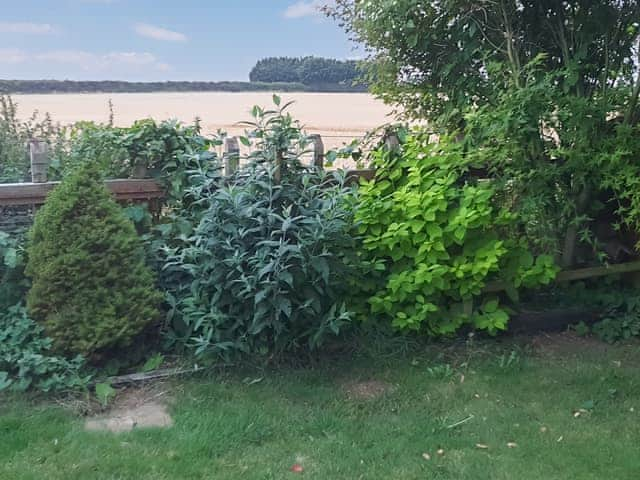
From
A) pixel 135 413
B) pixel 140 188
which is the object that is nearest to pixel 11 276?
pixel 140 188

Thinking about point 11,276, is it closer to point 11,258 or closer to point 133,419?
point 11,258

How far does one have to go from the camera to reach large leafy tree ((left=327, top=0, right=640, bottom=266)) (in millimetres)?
3783

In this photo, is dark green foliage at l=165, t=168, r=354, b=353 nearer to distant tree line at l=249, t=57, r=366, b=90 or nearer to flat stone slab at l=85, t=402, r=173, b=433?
flat stone slab at l=85, t=402, r=173, b=433

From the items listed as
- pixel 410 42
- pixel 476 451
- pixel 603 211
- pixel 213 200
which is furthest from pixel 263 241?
pixel 603 211

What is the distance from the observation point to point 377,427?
325 cm

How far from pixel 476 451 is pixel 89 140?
2.95 metres

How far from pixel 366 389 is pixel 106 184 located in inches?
77.6

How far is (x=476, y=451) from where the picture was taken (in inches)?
119

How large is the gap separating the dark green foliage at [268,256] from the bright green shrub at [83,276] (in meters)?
0.28

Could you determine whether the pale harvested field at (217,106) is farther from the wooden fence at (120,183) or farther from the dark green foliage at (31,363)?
the dark green foliage at (31,363)

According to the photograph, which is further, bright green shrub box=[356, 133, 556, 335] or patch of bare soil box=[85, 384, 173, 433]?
bright green shrub box=[356, 133, 556, 335]

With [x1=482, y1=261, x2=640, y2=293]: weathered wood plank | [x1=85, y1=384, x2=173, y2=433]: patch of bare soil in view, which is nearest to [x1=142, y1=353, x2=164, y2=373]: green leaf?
[x1=85, y1=384, x2=173, y2=433]: patch of bare soil

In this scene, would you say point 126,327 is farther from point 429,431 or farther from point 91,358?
point 429,431

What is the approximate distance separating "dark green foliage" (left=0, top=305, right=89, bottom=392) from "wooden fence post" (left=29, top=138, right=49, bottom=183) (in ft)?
2.75
